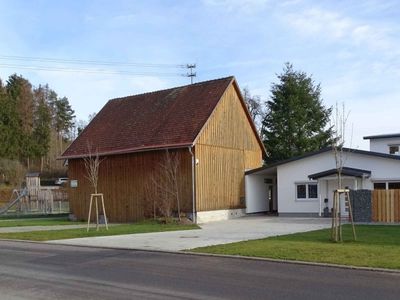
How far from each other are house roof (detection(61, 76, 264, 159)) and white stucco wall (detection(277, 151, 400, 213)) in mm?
5037

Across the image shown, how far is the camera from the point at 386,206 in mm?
27406

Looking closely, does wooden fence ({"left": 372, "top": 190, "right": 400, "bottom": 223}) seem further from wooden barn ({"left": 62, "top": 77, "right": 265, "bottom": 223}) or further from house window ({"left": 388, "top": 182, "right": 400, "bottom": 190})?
wooden barn ({"left": 62, "top": 77, "right": 265, "bottom": 223})

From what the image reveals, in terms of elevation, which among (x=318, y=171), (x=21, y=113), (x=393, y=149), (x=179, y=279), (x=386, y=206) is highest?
(x=21, y=113)

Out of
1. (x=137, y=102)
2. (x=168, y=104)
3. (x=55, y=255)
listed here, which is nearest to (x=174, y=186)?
(x=168, y=104)

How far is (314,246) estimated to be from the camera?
634 inches

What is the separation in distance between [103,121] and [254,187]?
1169cm

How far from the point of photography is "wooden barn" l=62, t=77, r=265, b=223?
32.0 meters

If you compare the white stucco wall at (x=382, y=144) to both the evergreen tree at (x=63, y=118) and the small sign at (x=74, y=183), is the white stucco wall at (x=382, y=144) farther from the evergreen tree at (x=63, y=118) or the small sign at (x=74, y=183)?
the evergreen tree at (x=63, y=118)

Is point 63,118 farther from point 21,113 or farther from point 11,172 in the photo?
point 11,172

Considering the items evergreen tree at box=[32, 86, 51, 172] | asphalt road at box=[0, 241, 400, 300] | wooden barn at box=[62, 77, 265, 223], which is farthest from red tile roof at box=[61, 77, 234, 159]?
evergreen tree at box=[32, 86, 51, 172]

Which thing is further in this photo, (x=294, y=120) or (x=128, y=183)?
(x=294, y=120)

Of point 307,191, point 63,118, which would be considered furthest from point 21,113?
point 307,191

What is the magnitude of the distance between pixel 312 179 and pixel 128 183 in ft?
37.1

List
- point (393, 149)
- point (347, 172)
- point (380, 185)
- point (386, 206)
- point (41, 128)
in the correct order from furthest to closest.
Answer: point (41, 128), point (393, 149), point (380, 185), point (347, 172), point (386, 206)
